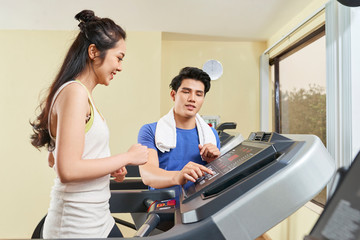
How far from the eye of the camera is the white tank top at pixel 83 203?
2.78 ft

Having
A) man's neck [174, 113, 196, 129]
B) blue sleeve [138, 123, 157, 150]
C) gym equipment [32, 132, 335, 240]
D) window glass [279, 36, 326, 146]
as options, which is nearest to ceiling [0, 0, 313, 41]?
window glass [279, 36, 326, 146]

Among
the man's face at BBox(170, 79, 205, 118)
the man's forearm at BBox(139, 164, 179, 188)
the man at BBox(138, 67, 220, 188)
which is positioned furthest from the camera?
the man's face at BBox(170, 79, 205, 118)

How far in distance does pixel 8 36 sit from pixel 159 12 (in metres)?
2.14

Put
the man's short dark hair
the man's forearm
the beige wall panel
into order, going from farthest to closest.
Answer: the beige wall panel < the man's short dark hair < the man's forearm

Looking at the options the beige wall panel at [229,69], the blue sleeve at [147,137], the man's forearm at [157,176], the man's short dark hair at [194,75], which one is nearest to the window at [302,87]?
the beige wall panel at [229,69]

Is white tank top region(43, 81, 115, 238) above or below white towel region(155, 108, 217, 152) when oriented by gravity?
below

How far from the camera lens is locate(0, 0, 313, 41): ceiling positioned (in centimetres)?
314

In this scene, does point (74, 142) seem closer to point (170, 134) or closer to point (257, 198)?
point (257, 198)

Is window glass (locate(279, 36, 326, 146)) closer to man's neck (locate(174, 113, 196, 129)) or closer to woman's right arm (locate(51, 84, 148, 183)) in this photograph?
man's neck (locate(174, 113, 196, 129))

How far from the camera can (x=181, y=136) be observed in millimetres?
1688

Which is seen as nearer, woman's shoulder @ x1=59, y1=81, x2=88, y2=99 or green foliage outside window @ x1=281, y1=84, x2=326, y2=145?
woman's shoulder @ x1=59, y1=81, x2=88, y2=99

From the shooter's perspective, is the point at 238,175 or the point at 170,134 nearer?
the point at 238,175

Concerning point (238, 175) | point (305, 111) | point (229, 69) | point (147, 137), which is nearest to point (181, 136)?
point (147, 137)

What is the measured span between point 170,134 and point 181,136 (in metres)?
0.08
